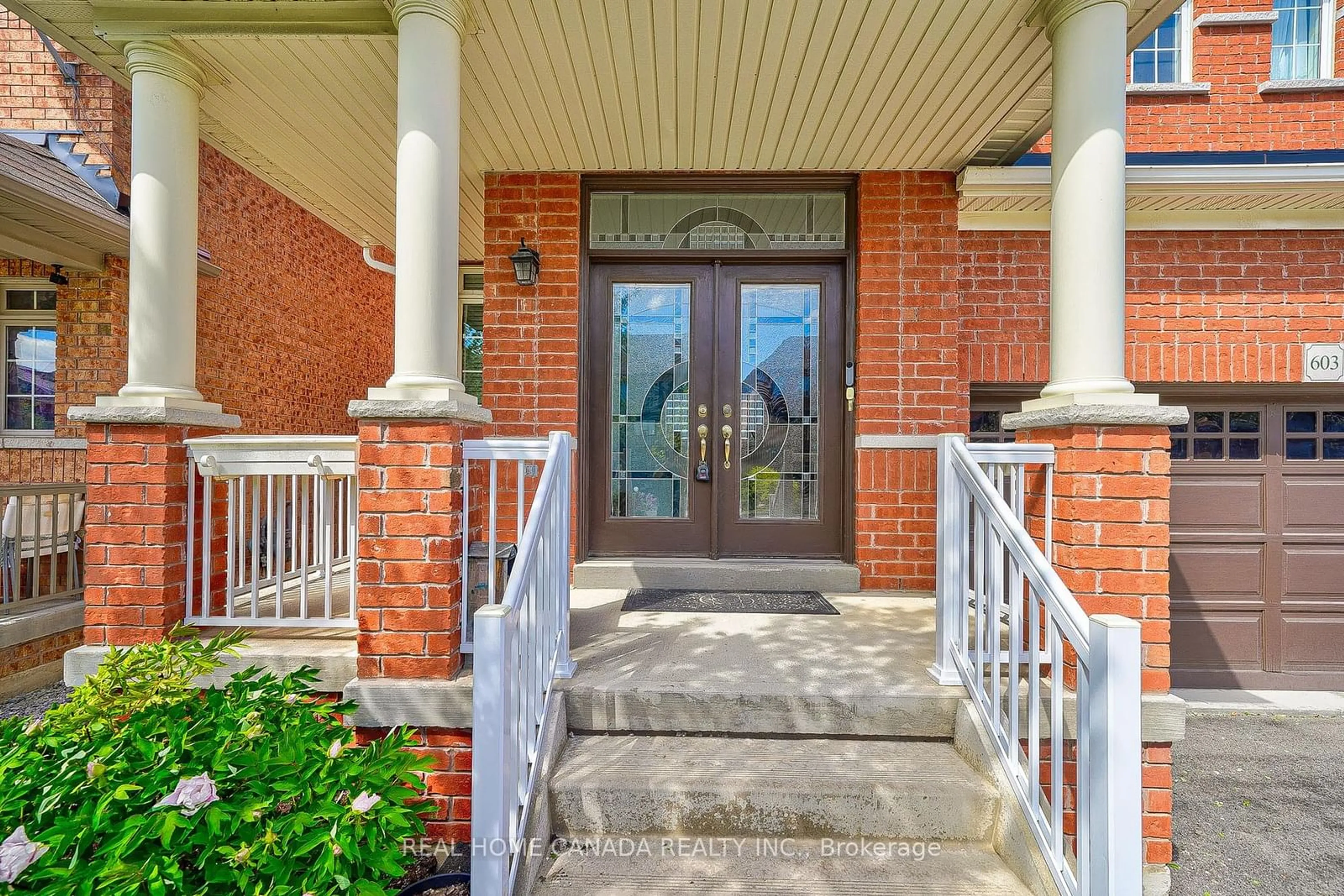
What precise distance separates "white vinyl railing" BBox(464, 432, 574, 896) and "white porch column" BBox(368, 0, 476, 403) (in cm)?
39

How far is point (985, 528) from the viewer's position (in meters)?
2.28

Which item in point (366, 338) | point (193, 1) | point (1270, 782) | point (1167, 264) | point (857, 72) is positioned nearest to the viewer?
point (193, 1)

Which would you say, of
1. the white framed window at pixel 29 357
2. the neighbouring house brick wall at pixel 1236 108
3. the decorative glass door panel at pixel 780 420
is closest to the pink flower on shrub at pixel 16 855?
the decorative glass door panel at pixel 780 420

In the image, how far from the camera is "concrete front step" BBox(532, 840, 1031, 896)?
180 cm

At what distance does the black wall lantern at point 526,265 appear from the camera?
12.7ft

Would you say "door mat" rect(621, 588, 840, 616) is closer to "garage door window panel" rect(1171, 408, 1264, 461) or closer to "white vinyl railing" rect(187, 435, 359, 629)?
"white vinyl railing" rect(187, 435, 359, 629)

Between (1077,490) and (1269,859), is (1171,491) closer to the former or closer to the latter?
(1269,859)

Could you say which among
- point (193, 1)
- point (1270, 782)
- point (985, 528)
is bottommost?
point (1270, 782)

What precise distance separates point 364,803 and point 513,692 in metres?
0.41

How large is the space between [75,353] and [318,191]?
7.82ft

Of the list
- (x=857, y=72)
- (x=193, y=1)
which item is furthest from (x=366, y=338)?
(x=857, y=72)

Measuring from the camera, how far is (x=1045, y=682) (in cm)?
231

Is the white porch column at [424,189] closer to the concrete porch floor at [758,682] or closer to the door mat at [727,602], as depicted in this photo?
the concrete porch floor at [758,682]

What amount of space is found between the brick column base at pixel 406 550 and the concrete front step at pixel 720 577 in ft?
5.64
